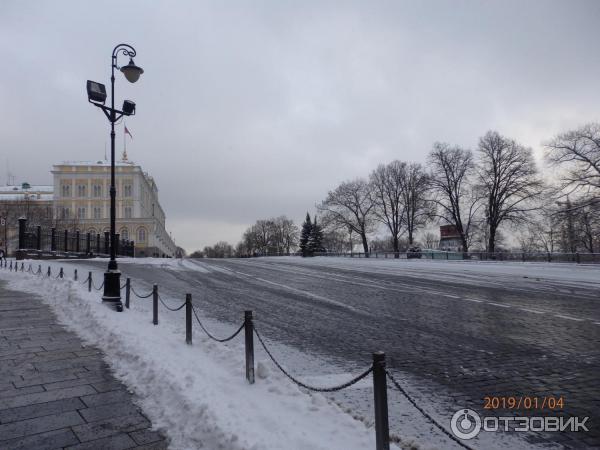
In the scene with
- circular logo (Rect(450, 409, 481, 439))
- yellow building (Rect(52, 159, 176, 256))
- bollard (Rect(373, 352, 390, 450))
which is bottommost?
circular logo (Rect(450, 409, 481, 439))

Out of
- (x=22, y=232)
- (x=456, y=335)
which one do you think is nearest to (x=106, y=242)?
(x=22, y=232)

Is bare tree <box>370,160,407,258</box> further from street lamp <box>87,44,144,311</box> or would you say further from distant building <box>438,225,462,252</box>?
street lamp <box>87,44,144,311</box>

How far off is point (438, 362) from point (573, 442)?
2.68 metres

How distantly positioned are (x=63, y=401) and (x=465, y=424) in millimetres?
4422

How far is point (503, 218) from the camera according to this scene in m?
48.5

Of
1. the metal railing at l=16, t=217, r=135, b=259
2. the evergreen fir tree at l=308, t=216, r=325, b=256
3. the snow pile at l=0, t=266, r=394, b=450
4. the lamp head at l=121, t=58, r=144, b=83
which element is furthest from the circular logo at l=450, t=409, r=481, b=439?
the evergreen fir tree at l=308, t=216, r=325, b=256

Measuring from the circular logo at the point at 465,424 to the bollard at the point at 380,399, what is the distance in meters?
1.15

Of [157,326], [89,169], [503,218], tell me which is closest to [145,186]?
[89,169]

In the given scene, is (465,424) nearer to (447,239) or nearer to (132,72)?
(132,72)

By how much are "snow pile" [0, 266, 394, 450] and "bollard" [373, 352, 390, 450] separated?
30 cm

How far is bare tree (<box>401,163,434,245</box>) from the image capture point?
58062 millimetres

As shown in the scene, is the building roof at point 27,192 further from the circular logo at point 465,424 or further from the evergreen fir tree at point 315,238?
the circular logo at point 465,424

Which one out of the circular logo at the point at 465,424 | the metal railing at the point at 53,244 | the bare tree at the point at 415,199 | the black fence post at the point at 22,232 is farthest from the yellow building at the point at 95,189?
the circular logo at the point at 465,424

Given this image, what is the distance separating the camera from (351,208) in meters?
70.3
